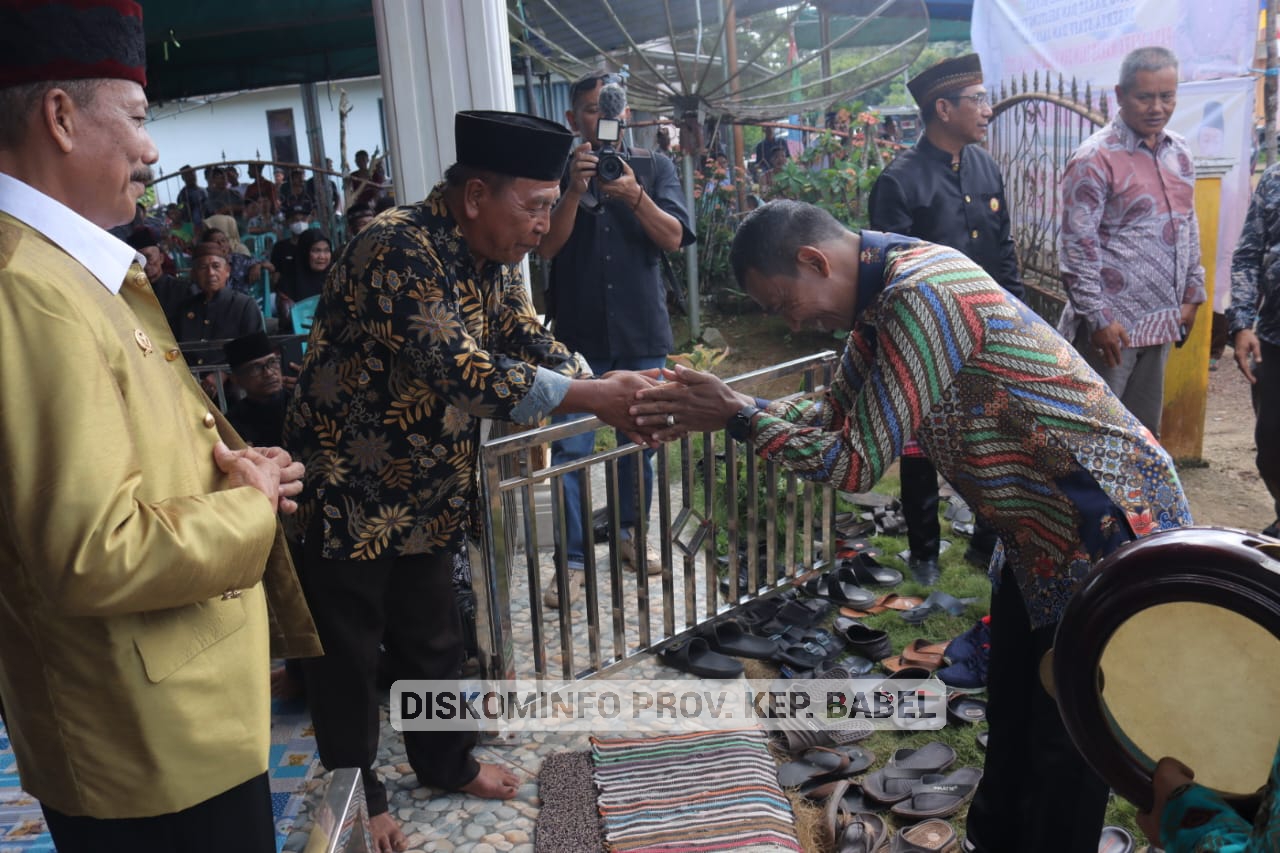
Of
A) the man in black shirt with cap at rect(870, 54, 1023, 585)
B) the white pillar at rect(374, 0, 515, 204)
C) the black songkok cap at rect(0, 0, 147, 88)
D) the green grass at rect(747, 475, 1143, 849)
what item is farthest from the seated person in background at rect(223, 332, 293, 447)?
the black songkok cap at rect(0, 0, 147, 88)

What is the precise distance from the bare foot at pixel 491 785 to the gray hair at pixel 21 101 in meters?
2.34

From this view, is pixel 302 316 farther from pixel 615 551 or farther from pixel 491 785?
pixel 491 785

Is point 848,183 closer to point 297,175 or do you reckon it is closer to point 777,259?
point 297,175

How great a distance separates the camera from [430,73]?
13.2ft

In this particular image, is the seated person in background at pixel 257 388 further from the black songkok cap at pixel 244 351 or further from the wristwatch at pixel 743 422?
the wristwatch at pixel 743 422

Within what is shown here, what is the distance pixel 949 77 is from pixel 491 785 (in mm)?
3715

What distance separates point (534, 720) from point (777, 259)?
198cm

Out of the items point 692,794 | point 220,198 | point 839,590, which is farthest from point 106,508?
point 220,198

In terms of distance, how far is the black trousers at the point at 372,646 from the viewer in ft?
8.90

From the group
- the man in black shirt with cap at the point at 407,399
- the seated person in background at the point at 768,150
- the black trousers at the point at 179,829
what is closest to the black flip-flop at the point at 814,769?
the man in black shirt with cap at the point at 407,399

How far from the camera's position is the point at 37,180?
141 cm

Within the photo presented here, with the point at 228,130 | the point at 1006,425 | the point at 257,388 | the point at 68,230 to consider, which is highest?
the point at 228,130

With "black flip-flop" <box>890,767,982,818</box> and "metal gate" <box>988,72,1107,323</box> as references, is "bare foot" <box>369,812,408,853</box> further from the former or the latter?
"metal gate" <box>988,72,1107,323</box>

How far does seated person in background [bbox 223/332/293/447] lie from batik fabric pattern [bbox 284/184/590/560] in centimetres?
176
